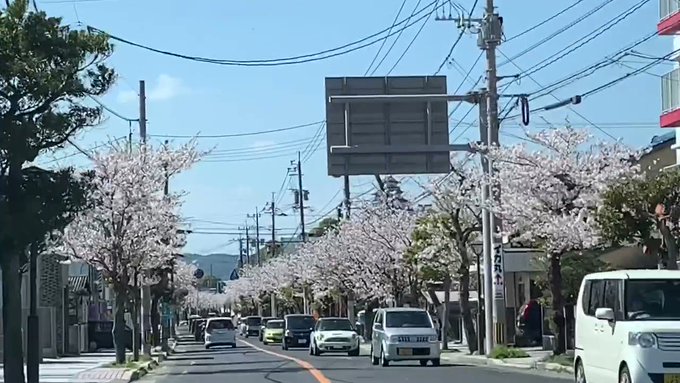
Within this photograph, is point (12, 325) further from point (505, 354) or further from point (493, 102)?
point (505, 354)

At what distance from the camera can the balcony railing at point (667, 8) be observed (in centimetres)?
3631

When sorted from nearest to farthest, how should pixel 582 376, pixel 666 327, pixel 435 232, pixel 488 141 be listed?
pixel 666 327 → pixel 582 376 → pixel 488 141 → pixel 435 232

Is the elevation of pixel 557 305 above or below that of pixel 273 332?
above

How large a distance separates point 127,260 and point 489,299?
11.6 metres

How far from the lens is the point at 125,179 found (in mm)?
38719

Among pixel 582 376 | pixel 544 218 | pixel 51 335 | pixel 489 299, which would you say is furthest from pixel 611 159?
pixel 51 335

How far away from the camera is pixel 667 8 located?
1464 inches

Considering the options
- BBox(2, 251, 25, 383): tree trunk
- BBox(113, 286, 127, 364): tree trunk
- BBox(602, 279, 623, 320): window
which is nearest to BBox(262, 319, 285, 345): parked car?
BBox(113, 286, 127, 364): tree trunk

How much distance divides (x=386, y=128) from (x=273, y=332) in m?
42.0

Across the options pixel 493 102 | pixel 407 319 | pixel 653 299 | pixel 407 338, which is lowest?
pixel 407 338

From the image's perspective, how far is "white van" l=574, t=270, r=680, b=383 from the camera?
16.6m

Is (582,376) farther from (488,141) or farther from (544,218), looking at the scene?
(488,141)

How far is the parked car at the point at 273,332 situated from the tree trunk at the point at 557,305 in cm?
4199

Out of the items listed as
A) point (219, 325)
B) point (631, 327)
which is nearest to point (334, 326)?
point (219, 325)
